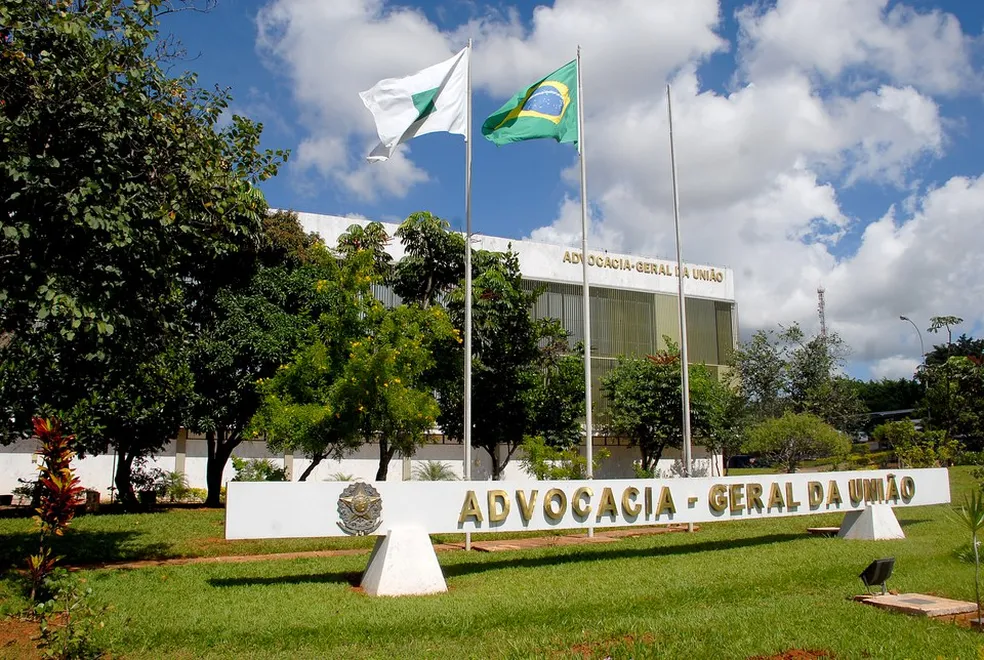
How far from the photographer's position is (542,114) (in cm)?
1622

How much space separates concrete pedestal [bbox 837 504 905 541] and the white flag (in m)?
10.7

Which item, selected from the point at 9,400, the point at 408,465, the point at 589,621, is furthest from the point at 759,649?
the point at 408,465

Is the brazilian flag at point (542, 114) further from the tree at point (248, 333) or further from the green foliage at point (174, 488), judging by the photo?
the green foliage at point (174, 488)

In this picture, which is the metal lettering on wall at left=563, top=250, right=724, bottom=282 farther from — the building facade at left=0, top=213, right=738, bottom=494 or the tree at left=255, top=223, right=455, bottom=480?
the tree at left=255, top=223, right=455, bottom=480

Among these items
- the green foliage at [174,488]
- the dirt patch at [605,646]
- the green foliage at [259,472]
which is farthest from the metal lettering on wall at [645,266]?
the dirt patch at [605,646]

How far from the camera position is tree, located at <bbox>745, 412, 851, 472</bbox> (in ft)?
115

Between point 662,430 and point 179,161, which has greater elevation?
point 179,161

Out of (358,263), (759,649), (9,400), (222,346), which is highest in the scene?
(358,263)

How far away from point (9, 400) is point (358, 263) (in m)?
8.96

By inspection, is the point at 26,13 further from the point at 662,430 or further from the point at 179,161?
the point at 662,430

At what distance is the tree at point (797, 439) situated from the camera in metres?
34.9

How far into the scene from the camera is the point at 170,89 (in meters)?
12.1

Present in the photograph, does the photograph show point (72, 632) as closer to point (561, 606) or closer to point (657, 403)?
point (561, 606)

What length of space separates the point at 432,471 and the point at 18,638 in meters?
26.9
